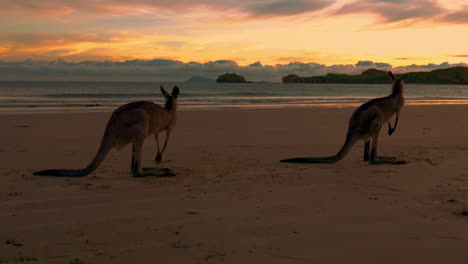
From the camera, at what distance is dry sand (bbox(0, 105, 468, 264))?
297 cm

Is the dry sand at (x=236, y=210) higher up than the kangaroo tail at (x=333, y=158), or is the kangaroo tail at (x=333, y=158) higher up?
the kangaroo tail at (x=333, y=158)

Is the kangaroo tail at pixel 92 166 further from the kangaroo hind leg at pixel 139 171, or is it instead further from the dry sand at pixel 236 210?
the kangaroo hind leg at pixel 139 171

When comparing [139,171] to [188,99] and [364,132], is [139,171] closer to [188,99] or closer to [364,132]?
[364,132]

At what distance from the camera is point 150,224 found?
11.7ft

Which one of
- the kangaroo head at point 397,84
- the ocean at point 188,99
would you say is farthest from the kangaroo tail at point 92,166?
the ocean at point 188,99

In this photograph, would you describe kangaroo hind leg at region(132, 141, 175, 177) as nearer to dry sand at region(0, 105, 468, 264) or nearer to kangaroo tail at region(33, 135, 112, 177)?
dry sand at region(0, 105, 468, 264)

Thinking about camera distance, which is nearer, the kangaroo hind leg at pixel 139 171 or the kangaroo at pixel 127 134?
the kangaroo at pixel 127 134

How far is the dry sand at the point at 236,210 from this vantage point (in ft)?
9.76

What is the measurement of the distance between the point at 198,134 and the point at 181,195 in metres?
5.91

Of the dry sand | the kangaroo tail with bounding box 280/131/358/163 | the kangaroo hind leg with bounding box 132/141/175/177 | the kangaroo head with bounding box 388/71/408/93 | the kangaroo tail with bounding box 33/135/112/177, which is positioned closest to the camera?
the dry sand

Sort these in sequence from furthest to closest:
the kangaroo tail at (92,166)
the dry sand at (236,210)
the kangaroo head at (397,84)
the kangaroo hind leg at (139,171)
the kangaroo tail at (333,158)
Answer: the kangaroo head at (397,84) < the kangaroo tail at (333,158) < the kangaroo hind leg at (139,171) < the kangaroo tail at (92,166) < the dry sand at (236,210)

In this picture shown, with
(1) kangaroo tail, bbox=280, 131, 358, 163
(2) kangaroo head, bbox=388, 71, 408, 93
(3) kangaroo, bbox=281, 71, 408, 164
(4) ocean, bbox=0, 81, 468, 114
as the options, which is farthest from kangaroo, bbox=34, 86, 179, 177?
(4) ocean, bbox=0, 81, 468, 114

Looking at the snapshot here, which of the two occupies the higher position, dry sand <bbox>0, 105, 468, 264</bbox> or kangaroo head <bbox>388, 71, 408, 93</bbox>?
kangaroo head <bbox>388, 71, 408, 93</bbox>

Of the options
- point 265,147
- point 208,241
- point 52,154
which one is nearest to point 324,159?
point 265,147
